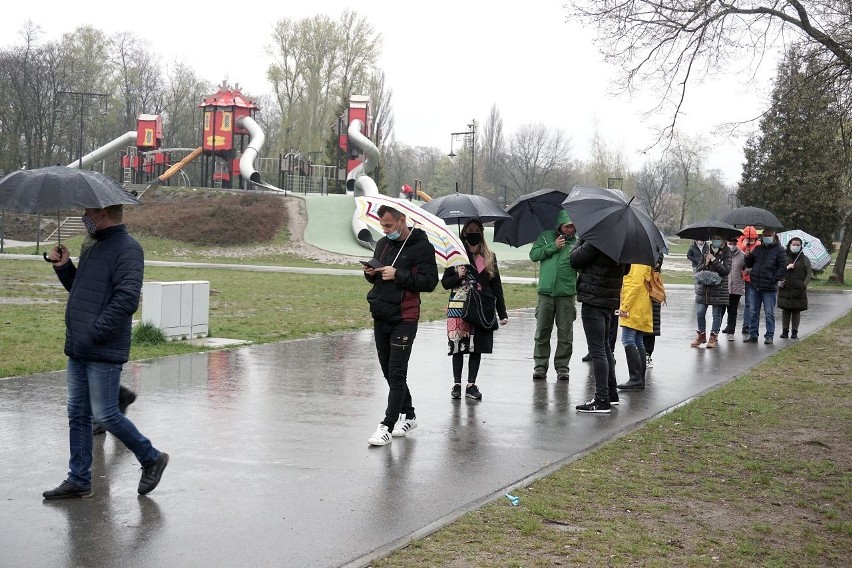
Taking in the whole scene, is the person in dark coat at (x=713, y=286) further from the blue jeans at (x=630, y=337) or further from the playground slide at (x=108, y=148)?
the playground slide at (x=108, y=148)

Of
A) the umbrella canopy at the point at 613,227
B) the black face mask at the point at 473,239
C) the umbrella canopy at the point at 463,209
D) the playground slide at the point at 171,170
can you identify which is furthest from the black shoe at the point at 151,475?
the playground slide at the point at 171,170

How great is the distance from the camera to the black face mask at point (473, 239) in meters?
9.25

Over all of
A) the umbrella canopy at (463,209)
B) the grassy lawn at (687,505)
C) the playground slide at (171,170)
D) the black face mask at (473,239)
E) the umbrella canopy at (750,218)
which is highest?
the playground slide at (171,170)

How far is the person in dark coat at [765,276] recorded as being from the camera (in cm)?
1571

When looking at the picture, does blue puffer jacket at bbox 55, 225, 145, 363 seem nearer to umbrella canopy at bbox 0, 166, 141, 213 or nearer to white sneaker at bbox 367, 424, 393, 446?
umbrella canopy at bbox 0, 166, 141, 213

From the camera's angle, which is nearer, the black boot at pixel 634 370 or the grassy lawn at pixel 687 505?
the grassy lawn at pixel 687 505

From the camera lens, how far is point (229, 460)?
6668mm

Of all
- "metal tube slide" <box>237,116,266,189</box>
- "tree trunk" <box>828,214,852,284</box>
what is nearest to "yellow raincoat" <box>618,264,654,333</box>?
"tree trunk" <box>828,214,852,284</box>

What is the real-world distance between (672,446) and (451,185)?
91217 mm

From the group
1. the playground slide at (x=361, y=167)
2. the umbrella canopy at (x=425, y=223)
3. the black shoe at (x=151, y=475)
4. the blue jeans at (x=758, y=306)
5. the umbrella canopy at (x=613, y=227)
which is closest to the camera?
the black shoe at (x=151, y=475)

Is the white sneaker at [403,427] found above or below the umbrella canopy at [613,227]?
below

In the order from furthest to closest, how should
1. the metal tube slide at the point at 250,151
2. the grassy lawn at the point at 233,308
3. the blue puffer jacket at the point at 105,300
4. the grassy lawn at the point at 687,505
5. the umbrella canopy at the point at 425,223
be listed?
the metal tube slide at the point at 250,151
the grassy lawn at the point at 233,308
the umbrella canopy at the point at 425,223
the blue puffer jacket at the point at 105,300
the grassy lawn at the point at 687,505

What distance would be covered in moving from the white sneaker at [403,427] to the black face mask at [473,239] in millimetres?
2144

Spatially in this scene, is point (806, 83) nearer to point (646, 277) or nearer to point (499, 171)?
point (646, 277)
